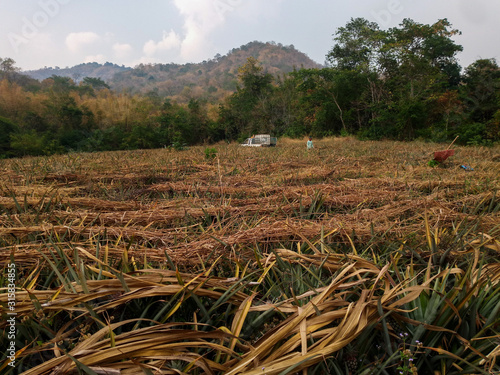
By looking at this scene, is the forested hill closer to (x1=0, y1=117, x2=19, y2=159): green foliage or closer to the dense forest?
the dense forest

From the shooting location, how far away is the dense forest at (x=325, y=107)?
13.6 metres

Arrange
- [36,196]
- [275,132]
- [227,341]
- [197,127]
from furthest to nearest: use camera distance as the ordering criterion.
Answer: [275,132], [197,127], [36,196], [227,341]

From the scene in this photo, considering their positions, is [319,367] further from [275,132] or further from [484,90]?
[275,132]

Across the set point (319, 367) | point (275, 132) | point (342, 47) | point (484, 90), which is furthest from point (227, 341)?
point (342, 47)

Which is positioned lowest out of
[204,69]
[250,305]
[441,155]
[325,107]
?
[250,305]

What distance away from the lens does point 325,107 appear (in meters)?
19.9

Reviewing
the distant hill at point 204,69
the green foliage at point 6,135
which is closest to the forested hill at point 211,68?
the distant hill at point 204,69

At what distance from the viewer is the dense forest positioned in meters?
13.6

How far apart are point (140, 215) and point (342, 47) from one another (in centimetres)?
2589

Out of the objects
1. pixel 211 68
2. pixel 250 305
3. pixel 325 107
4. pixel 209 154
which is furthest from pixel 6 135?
pixel 211 68

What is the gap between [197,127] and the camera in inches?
849

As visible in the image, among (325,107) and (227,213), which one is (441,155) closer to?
(227,213)

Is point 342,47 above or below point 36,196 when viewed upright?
above

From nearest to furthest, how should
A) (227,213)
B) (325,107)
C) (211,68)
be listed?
(227,213) < (325,107) < (211,68)
